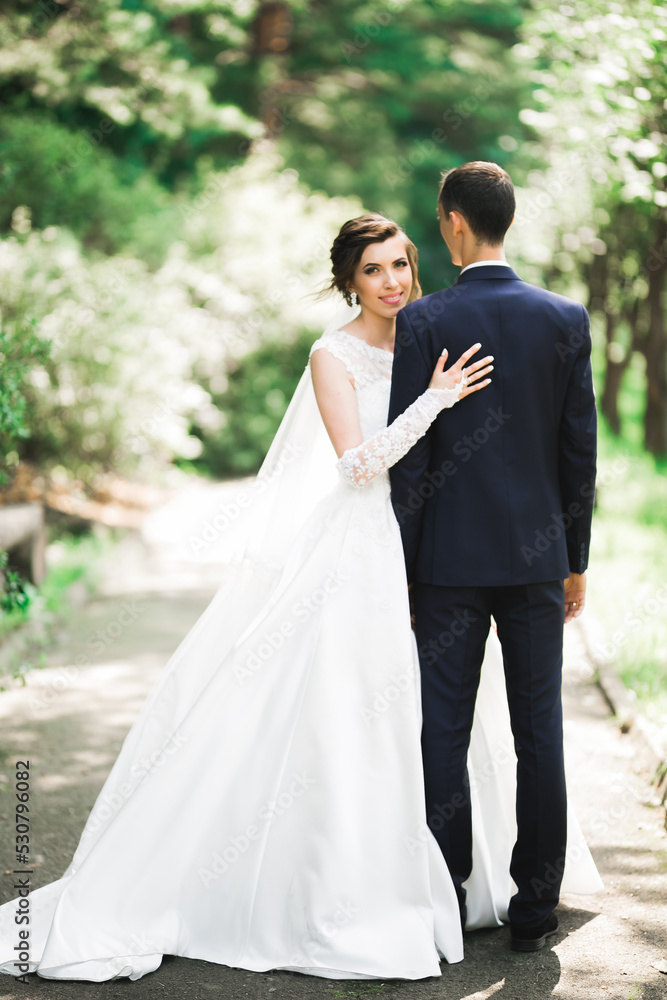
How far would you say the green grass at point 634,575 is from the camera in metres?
6.09

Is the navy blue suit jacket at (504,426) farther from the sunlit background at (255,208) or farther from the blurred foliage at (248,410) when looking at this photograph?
the blurred foliage at (248,410)

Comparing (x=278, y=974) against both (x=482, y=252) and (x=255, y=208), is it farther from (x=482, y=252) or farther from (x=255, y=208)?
(x=255, y=208)

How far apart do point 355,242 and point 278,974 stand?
98.3 inches

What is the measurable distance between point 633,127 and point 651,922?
19.5ft

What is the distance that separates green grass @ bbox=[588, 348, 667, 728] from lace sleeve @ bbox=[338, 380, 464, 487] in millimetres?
2690

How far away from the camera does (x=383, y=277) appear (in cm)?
365

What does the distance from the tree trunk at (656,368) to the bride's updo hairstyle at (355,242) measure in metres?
10.3

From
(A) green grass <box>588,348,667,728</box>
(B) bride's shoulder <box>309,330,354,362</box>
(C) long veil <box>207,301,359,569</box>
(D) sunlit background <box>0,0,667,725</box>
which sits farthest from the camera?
(D) sunlit background <box>0,0,667,725</box>

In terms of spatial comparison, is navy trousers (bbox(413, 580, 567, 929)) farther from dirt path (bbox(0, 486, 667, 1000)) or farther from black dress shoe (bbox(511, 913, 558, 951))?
dirt path (bbox(0, 486, 667, 1000))

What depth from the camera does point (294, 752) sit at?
3.25 meters

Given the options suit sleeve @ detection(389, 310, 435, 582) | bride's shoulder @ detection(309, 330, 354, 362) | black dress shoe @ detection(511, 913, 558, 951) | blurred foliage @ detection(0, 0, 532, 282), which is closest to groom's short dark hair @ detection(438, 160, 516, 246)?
suit sleeve @ detection(389, 310, 435, 582)

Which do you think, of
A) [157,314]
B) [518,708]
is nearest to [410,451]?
[518,708]

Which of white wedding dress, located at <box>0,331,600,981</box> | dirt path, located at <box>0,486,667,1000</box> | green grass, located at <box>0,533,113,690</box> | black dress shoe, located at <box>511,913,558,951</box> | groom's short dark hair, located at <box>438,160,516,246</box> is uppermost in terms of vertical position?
groom's short dark hair, located at <box>438,160,516,246</box>

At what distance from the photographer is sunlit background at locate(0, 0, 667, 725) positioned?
8.38m
